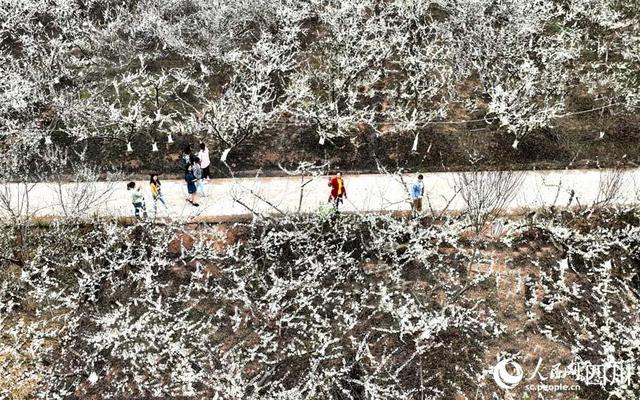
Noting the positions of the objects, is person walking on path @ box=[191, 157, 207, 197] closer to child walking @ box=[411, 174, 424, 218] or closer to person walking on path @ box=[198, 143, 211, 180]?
person walking on path @ box=[198, 143, 211, 180]

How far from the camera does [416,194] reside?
63.5ft

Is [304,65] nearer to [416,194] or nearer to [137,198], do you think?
[416,194]

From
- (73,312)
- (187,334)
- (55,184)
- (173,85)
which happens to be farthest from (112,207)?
(173,85)

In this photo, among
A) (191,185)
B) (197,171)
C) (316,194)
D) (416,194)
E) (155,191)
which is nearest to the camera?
(416,194)

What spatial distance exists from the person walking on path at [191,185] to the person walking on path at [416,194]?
22.7 feet

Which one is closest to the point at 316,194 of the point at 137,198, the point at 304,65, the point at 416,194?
the point at 416,194

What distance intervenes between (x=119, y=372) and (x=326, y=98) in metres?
13.9

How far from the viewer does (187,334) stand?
16.8m

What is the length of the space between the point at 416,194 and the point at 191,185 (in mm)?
7220

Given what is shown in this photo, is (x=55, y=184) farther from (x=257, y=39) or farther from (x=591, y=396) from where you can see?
(x=591, y=396)

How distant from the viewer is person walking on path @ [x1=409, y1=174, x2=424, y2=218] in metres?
19.2

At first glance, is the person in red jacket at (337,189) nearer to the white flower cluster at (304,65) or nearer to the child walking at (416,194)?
the child walking at (416,194)

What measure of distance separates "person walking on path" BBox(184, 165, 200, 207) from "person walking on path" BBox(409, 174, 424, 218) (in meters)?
6.91

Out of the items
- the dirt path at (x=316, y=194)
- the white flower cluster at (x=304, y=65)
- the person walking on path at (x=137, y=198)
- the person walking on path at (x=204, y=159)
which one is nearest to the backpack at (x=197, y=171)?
the person walking on path at (x=204, y=159)
